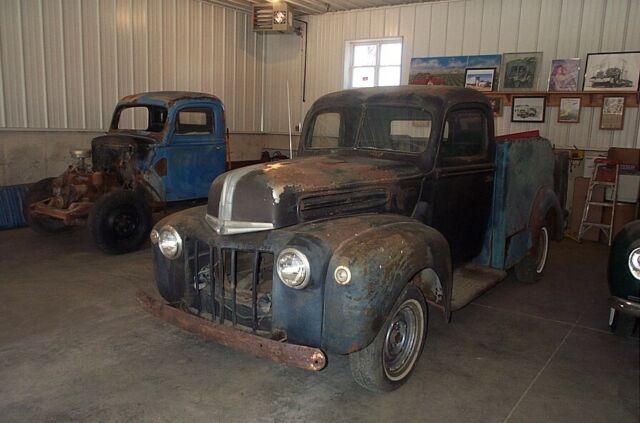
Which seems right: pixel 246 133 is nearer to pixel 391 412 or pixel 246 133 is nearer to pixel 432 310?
pixel 432 310

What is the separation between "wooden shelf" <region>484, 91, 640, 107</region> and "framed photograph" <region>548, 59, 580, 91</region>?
0.33 ft

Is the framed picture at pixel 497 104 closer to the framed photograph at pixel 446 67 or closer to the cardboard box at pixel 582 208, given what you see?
the framed photograph at pixel 446 67

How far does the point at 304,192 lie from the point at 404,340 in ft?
3.45

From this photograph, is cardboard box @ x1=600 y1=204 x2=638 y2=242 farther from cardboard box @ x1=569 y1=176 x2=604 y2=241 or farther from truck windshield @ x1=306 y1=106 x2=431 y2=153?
truck windshield @ x1=306 y1=106 x2=431 y2=153

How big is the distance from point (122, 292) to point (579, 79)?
23.4 feet

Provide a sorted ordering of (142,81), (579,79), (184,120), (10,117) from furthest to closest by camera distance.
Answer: (142,81), (579,79), (10,117), (184,120)

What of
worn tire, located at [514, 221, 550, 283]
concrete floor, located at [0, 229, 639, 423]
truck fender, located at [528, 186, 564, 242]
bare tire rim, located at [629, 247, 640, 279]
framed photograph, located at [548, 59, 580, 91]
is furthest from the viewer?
framed photograph, located at [548, 59, 580, 91]

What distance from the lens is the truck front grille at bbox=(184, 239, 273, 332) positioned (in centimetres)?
277

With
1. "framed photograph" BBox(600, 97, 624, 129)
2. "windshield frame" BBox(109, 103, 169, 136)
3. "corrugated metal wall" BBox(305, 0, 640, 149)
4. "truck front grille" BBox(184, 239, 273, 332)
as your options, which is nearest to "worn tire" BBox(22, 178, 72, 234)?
"windshield frame" BBox(109, 103, 169, 136)

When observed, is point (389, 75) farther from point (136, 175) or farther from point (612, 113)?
point (136, 175)

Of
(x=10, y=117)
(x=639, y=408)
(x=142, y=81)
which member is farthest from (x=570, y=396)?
(x=142, y=81)

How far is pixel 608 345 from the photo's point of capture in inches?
141

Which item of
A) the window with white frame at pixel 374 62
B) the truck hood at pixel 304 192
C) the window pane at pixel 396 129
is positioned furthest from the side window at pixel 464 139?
the window with white frame at pixel 374 62

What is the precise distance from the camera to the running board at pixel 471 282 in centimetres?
347
